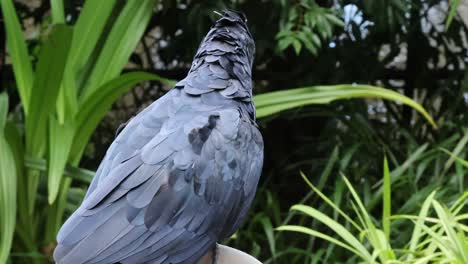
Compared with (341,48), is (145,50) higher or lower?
lower

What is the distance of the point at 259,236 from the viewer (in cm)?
191

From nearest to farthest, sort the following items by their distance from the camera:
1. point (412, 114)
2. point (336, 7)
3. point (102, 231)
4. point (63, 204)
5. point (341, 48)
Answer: point (102, 231) → point (63, 204) → point (336, 7) → point (341, 48) → point (412, 114)

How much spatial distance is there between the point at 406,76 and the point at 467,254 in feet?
4.11

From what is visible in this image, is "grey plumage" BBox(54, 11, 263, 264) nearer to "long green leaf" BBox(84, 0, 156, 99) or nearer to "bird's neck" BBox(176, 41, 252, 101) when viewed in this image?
"bird's neck" BBox(176, 41, 252, 101)

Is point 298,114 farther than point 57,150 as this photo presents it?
Yes

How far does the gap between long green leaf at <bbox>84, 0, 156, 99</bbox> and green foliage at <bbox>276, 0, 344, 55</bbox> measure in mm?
315

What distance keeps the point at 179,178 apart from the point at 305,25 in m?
0.89

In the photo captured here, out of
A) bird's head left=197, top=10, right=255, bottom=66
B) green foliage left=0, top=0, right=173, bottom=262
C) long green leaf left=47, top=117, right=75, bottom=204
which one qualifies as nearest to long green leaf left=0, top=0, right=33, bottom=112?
green foliage left=0, top=0, right=173, bottom=262

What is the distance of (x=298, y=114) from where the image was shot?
200 cm

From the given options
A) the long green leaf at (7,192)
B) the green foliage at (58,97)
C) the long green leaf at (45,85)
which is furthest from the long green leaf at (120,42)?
the long green leaf at (7,192)

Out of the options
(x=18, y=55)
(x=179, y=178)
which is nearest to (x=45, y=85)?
(x=18, y=55)

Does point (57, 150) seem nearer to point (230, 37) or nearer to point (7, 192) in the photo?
point (7, 192)

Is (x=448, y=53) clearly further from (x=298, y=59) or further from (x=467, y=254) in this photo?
(x=467, y=254)

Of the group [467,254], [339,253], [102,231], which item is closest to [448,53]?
[339,253]
